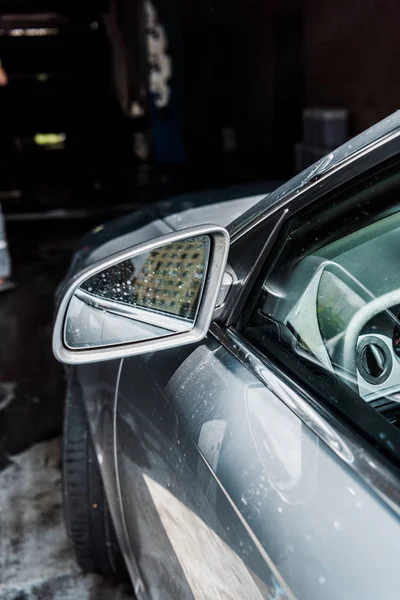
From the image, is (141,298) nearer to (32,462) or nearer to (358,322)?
(358,322)

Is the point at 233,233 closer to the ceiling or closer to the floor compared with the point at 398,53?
closer to the ceiling

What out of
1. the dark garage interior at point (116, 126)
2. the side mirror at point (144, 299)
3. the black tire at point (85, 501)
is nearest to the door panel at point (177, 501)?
the side mirror at point (144, 299)

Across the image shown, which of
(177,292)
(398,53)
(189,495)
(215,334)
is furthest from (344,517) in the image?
(398,53)

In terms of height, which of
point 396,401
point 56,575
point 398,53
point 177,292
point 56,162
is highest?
point 177,292

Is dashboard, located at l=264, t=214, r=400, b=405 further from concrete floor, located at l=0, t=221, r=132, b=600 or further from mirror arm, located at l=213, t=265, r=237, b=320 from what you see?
concrete floor, located at l=0, t=221, r=132, b=600

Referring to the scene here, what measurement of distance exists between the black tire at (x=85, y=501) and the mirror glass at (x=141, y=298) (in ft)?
3.02

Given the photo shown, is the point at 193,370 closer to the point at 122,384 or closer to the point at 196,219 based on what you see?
the point at 122,384

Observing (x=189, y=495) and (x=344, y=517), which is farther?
(x=189, y=495)

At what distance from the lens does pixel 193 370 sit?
1491 millimetres

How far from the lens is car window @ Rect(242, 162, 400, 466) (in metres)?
1.35

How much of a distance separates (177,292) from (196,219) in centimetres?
98

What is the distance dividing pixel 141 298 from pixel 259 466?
0.58 metres

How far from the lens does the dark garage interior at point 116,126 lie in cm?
322

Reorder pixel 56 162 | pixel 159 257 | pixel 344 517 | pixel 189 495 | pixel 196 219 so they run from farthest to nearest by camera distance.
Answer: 1. pixel 56 162
2. pixel 196 219
3. pixel 159 257
4. pixel 189 495
5. pixel 344 517
